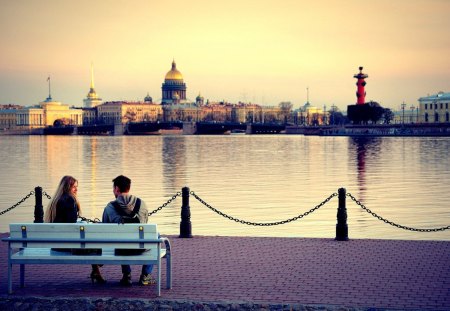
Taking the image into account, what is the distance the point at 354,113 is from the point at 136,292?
124 metres

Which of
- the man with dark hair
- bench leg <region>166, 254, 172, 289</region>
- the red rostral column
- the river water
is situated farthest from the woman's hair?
the red rostral column

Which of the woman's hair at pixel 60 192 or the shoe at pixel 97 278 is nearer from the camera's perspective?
the woman's hair at pixel 60 192

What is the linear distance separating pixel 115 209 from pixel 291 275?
2.18m

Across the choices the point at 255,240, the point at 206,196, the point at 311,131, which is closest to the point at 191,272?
the point at 255,240

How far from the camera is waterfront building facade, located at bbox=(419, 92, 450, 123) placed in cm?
15675

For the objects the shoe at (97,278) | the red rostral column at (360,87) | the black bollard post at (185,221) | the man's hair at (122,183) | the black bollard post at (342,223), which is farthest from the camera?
the red rostral column at (360,87)

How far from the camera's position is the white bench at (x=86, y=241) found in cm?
847

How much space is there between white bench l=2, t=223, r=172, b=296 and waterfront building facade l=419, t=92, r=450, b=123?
15211 centimetres

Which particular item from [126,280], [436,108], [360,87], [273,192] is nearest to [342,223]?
[126,280]

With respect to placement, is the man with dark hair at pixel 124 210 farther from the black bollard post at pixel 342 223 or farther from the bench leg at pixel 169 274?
the black bollard post at pixel 342 223

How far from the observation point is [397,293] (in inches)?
343

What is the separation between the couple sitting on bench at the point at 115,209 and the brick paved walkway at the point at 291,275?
0.18 metres

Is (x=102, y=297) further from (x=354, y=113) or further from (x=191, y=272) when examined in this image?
(x=354, y=113)

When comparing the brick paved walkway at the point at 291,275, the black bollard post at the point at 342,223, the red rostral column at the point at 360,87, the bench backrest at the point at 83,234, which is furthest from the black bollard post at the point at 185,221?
the red rostral column at the point at 360,87
